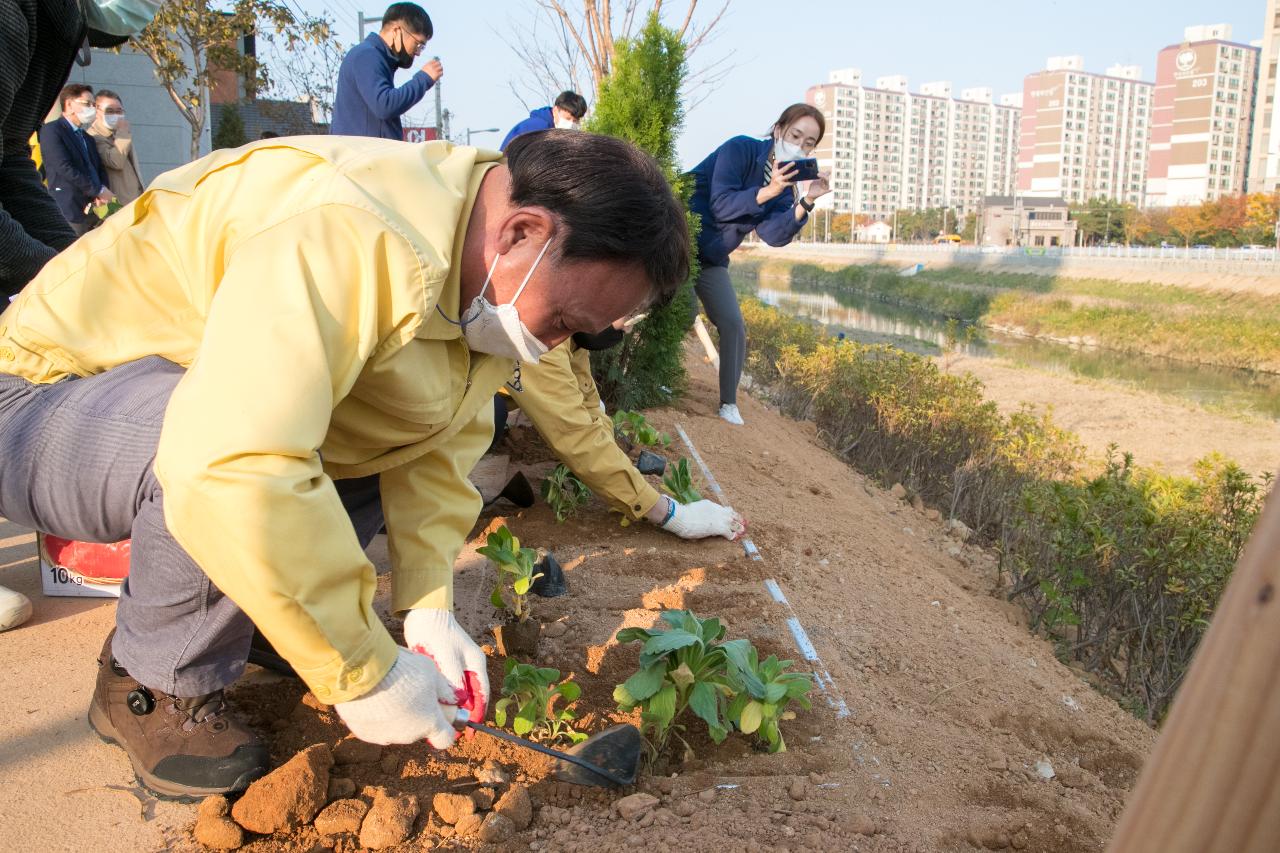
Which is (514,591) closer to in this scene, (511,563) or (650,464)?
(511,563)

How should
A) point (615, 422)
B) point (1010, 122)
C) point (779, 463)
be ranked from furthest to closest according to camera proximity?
point (1010, 122)
point (779, 463)
point (615, 422)

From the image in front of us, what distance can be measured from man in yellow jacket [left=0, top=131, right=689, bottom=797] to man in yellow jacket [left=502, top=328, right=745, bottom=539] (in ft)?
3.15

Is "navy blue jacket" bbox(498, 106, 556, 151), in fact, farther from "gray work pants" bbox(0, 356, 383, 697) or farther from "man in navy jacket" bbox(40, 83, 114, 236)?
"gray work pants" bbox(0, 356, 383, 697)

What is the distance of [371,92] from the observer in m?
4.73

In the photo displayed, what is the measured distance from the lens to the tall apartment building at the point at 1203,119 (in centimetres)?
10031

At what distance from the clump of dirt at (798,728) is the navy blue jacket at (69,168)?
408 centimetres

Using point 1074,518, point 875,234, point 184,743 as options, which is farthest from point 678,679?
point 875,234

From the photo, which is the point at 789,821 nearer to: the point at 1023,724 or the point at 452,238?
the point at 1023,724

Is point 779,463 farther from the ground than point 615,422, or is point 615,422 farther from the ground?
point 615,422

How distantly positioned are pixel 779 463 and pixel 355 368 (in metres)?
4.24

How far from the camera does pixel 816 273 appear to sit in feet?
151

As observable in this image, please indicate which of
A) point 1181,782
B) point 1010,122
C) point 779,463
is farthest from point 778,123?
point 1010,122

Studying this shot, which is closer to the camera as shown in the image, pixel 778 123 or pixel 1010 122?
pixel 778 123

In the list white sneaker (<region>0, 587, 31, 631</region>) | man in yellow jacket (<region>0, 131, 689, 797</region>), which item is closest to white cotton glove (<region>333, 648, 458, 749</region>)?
man in yellow jacket (<region>0, 131, 689, 797</region>)
